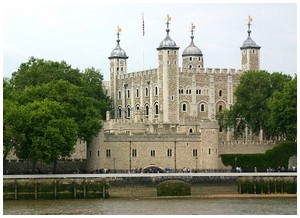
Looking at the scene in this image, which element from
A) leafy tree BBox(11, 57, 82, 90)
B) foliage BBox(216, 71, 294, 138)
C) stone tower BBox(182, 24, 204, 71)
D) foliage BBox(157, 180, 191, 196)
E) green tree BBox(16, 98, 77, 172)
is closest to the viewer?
foliage BBox(157, 180, 191, 196)

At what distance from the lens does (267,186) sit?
8800 cm

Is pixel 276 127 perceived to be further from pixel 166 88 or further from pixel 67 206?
pixel 67 206

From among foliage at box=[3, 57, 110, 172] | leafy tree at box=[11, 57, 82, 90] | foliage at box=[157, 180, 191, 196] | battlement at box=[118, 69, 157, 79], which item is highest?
battlement at box=[118, 69, 157, 79]

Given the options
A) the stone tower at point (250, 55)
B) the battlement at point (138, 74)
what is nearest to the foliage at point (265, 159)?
the battlement at point (138, 74)

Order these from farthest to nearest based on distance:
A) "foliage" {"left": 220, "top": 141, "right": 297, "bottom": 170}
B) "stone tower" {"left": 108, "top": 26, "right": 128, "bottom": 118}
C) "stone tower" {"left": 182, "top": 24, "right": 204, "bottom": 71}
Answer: "stone tower" {"left": 108, "top": 26, "right": 128, "bottom": 118}, "stone tower" {"left": 182, "top": 24, "right": 204, "bottom": 71}, "foliage" {"left": 220, "top": 141, "right": 297, "bottom": 170}

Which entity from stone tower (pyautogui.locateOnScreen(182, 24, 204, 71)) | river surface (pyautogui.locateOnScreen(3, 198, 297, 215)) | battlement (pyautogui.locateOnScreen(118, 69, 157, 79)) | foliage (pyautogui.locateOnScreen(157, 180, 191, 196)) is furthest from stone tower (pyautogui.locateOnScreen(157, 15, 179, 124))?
river surface (pyautogui.locateOnScreen(3, 198, 297, 215))

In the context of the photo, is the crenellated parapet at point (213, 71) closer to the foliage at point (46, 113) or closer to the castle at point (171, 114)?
the castle at point (171, 114)

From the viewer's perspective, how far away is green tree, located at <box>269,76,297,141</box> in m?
106

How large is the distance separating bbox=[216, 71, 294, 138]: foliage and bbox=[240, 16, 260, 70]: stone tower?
13.7m

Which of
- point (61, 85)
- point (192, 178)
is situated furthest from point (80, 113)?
point (192, 178)

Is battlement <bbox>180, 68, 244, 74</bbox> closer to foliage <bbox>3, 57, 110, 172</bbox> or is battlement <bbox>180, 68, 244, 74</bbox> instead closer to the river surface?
foliage <bbox>3, 57, 110, 172</bbox>

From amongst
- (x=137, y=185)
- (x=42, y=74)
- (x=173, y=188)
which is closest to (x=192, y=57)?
(x=42, y=74)

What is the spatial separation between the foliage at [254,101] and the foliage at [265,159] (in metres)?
9.81

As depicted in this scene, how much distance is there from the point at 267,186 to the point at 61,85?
2059 centimetres
